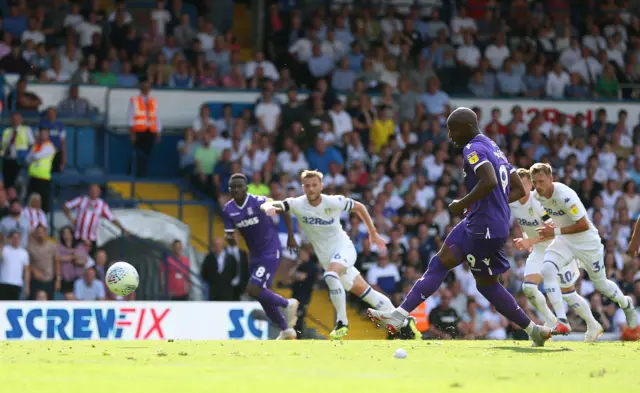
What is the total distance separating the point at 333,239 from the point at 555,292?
300cm

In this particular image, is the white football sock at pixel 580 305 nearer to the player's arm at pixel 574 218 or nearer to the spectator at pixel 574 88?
the player's arm at pixel 574 218

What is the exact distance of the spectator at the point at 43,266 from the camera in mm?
20547

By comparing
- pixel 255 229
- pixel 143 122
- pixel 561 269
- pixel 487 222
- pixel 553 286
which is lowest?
pixel 553 286

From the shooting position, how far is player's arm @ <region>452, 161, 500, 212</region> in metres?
11.3

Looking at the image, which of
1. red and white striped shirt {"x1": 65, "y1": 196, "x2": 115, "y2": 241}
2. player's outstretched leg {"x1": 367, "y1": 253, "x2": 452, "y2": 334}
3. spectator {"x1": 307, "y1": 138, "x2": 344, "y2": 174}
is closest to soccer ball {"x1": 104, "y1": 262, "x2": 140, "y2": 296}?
player's outstretched leg {"x1": 367, "y1": 253, "x2": 452, "y2": 334}

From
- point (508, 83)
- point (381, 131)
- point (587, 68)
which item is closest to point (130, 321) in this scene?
point (381, 131)

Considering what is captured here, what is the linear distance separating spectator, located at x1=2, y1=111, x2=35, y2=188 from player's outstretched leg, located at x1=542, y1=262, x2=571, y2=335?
10.8 metres

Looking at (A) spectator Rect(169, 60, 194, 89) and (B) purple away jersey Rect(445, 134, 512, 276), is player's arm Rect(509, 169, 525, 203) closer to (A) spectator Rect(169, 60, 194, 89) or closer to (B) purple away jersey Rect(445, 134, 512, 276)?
(B) purple away jersey Rect(445, 134, 512, 276)

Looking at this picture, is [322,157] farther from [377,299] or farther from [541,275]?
[541,275]

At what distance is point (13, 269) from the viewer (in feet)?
66.5

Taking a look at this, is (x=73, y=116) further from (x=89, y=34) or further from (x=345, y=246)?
(x=345, y=246)

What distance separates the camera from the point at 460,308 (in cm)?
2138

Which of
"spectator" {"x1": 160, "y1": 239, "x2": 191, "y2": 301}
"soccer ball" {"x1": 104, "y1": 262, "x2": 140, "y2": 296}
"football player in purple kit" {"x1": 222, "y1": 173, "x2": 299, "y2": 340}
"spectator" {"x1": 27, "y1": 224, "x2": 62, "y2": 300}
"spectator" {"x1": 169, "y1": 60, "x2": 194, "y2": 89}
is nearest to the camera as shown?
"soccer ball" {"x1": 104, "y1": 262, "x2": 140, "y2": 296}

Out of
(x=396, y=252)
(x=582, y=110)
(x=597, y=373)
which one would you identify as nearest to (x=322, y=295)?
(x=396, y=252)
